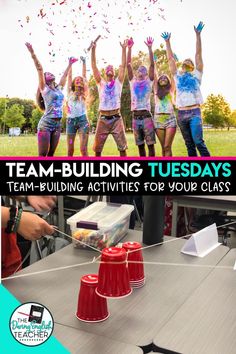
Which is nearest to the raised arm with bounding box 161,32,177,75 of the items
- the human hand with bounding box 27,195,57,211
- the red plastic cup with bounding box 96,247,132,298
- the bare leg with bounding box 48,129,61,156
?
the bare leg with bounding box 48,129,61,156

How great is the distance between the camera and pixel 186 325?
453 mm

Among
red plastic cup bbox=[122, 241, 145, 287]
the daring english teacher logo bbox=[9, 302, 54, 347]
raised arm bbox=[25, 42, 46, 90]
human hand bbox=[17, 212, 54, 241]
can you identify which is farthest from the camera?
raised arm bbox=[25, 42, 46, 90]

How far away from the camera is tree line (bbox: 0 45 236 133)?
91 centimetres

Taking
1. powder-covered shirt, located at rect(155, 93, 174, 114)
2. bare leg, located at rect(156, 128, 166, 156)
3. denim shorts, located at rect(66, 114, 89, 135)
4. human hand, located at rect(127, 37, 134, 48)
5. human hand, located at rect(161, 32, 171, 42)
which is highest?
human hand, located at rect(161, 32, 171, 42)

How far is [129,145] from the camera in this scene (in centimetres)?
94

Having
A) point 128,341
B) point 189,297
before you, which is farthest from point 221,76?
point 128,341

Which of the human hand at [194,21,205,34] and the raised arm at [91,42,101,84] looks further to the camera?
the raised arm at [91,42,101,84]

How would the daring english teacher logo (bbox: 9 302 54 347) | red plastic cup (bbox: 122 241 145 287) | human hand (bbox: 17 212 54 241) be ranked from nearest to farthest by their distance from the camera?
the daring english teacher logo (bbox: 9 302 54 347) < red plastic cup (bbox: 122 241 145 287) < human hand (bbox: 17 212 54 241)

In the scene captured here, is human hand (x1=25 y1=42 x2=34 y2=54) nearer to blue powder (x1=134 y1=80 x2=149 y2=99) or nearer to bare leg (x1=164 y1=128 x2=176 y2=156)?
blue powder (x1=134 y1=80 x2=149 y2=99)

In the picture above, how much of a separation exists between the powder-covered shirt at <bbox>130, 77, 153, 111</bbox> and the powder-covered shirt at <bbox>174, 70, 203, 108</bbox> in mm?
71

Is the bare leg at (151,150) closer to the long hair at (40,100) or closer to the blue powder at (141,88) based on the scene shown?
the blue powder at (141,88)

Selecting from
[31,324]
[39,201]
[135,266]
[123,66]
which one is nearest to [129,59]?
[123,66]

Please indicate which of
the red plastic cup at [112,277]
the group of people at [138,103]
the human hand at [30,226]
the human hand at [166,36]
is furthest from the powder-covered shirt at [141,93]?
the red plastic cup at [112,277]

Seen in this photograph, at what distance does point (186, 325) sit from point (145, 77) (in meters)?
0.65
